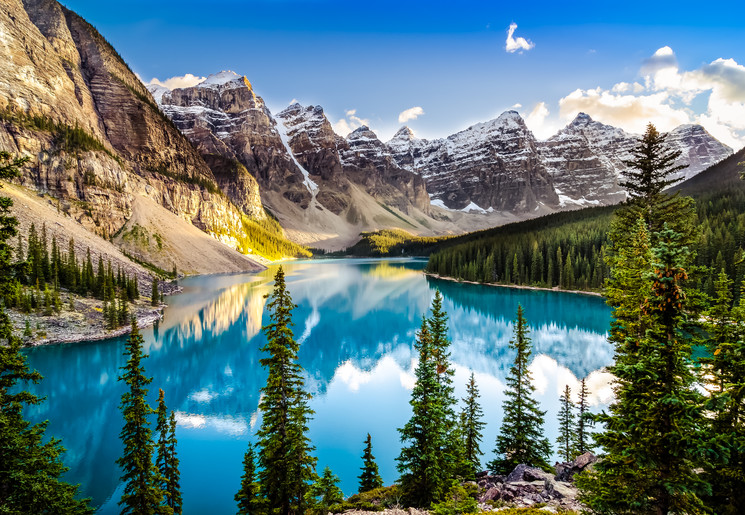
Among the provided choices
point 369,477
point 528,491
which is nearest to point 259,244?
point 369,477

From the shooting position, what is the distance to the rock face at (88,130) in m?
84.1

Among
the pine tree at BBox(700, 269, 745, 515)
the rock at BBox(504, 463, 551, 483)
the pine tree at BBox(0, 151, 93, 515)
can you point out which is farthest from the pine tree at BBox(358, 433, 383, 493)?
the pine tree at BBox(700, 269, 745, 515)

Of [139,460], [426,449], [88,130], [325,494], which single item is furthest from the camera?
[88,130]

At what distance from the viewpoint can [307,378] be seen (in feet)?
104

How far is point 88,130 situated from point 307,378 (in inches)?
4660

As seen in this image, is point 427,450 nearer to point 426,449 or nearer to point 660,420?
point 426,449

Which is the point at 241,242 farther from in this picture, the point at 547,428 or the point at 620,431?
the point at 620,431

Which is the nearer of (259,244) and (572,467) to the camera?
(572,467)

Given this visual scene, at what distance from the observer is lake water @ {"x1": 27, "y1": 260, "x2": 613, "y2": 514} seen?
64.5 ft

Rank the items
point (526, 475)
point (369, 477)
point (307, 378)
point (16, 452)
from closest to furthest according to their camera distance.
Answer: point (16, 452) → point (526, 475) → point (369, 477) → point (307, 378)

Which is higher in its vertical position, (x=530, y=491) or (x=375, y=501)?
(x=530, y=491)

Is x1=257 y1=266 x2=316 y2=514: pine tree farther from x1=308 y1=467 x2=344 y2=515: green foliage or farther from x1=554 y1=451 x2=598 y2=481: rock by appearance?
x1=554 y1=451 x2=598 y2=481: rock

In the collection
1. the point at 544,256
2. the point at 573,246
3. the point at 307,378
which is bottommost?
the point at 307,378

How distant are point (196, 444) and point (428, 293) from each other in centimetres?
6362
